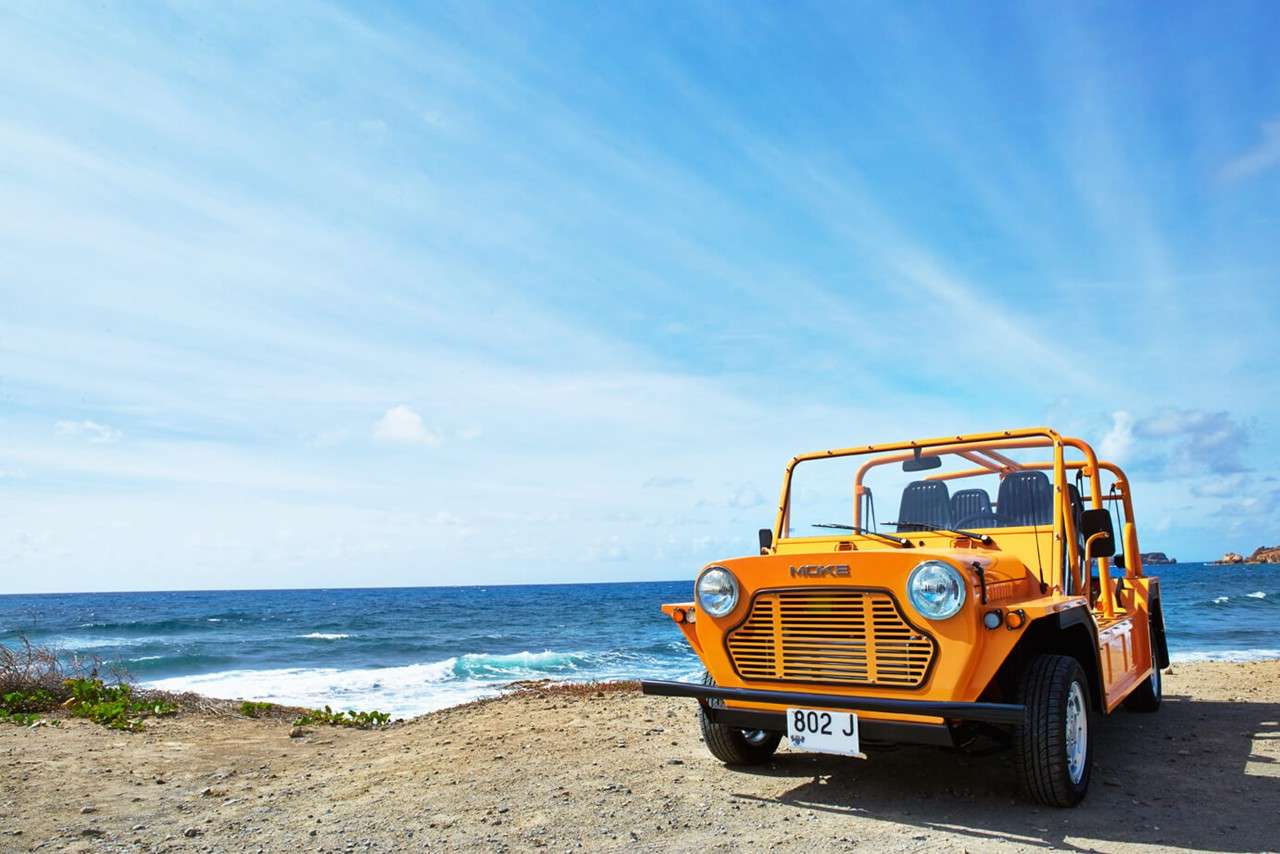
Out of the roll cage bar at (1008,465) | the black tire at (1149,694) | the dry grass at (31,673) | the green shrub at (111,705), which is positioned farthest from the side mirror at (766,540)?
the dry grass at (31,673)

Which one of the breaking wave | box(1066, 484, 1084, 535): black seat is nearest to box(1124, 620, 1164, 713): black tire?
box(1066, 484, 1084, 535): black seat

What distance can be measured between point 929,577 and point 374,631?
134ft

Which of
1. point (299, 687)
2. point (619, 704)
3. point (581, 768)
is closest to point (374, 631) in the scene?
point (299, 687)

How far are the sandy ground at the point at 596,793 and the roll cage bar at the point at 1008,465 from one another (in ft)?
4.52

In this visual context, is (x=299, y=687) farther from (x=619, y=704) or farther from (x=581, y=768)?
(x=581, y=768)

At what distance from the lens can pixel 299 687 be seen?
19688 mm

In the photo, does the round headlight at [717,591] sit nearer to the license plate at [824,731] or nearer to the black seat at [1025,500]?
the license plate at [824,731]

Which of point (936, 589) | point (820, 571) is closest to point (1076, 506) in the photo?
point (936, 589)

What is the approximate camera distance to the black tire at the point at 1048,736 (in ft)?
16.1

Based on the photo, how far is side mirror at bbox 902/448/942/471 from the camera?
701cm

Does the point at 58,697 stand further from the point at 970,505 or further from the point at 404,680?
the point at 404,680

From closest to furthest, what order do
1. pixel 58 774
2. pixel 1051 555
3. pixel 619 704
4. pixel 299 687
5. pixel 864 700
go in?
pixel 864 700, pixel 1051 555, pixel 58 774, pixel 619 704, pixel 299 687

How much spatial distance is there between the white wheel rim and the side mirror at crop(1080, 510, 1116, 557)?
136 centimetres

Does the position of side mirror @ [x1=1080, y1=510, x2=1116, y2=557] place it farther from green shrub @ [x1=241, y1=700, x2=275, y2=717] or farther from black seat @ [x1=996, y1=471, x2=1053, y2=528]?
green shrub @ [x1=241, y1=700, x2=275, y2=717]
